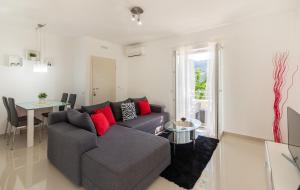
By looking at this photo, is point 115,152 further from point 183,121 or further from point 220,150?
point 220,150

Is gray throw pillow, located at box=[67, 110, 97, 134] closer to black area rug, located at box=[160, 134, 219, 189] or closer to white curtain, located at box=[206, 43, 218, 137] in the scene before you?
black area rug, located at box=[160, 134, 219, 189]

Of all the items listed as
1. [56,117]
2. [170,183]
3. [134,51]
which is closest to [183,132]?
[170,183]

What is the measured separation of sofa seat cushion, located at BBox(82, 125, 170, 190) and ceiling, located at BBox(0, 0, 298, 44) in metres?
2.25

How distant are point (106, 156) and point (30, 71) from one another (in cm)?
351

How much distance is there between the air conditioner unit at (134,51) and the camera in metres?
4.72

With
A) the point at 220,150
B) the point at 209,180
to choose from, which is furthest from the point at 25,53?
the point at 220,150

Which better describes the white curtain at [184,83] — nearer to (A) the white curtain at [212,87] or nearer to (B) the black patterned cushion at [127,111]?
(A) the white curtain at [212,87]

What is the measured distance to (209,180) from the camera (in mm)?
1979

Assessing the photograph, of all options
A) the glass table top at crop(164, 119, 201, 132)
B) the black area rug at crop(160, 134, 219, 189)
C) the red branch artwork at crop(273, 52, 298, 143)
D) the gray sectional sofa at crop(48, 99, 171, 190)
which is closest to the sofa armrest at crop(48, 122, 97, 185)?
the gray sectional sofa at crop(48, 99, 171, 190)

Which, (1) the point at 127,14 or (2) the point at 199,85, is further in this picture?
(2) the point at 199,85

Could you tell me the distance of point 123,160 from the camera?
163cm

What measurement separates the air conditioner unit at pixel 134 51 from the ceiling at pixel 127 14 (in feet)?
2.94

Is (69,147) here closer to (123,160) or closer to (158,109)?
(123,160)

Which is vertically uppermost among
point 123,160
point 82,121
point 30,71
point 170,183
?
point 30,71
